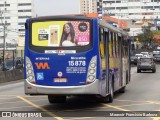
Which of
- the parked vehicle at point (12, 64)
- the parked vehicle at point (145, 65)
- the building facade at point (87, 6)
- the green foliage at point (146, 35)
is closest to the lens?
the parked vehicle at point (12, 64)

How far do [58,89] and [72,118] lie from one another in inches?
74.3

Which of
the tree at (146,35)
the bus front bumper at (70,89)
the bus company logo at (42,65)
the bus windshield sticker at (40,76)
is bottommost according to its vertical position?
the tree at (146,35)

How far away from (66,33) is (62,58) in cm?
80

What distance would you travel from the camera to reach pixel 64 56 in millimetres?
13766

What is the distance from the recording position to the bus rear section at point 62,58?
44.8ft

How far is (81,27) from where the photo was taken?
550 inches

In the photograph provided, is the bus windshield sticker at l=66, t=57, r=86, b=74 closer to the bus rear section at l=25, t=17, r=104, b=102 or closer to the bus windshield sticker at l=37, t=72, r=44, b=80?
the bus rear section at l=25, t=17, r=104, b=102

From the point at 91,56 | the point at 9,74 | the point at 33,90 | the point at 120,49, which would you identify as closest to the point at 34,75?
the point at 33,90

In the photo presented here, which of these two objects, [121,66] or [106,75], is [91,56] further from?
[121,66]

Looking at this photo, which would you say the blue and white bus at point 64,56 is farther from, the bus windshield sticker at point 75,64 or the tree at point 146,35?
the tree at point 146,35

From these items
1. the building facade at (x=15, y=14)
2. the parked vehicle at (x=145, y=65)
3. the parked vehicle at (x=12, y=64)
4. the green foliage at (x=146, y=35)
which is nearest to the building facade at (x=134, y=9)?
the building facade at (x=15, y=14)

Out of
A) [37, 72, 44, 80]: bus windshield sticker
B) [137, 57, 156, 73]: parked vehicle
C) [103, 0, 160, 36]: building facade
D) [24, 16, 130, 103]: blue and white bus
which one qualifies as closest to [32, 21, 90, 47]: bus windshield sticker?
[24, 16, 130, 103]: blue and white bus

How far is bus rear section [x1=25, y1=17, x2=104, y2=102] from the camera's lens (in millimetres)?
13664

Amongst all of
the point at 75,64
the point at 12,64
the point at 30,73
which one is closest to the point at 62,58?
the point at 75,64
